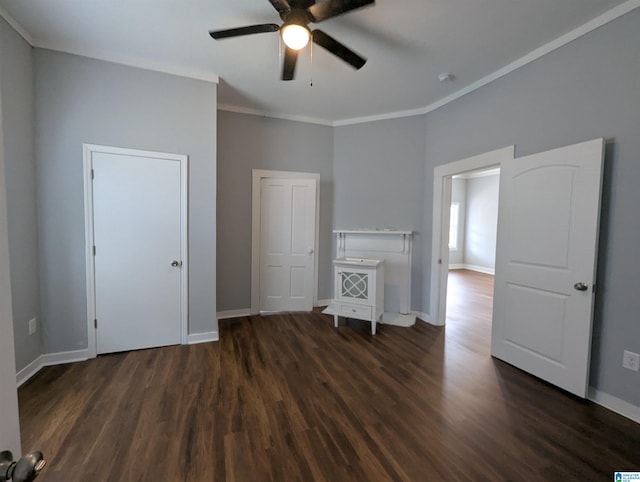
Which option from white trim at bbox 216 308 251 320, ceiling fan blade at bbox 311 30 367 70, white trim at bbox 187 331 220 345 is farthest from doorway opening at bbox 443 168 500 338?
ceiling fan blade at bbox 311 30 367 70

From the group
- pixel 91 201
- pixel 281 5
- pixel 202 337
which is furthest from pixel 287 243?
pixel 281 5

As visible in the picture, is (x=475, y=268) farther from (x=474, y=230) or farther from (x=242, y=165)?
(x=242, y=165)

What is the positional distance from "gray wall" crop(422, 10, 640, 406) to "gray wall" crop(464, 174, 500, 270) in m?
6.18

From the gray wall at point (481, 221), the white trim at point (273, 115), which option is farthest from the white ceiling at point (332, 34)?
the gray wall at point (481, 221)

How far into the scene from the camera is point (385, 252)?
415cm

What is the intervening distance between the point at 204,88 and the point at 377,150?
2449mm

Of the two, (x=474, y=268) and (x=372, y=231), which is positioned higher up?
(x=372, y=231)

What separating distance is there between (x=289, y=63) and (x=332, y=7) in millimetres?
604

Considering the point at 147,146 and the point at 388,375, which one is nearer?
the point at 388,375

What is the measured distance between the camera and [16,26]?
2.28 metres

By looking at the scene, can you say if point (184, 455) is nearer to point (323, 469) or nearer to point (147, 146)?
point (323, 469)

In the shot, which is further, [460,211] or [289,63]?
[460,211]

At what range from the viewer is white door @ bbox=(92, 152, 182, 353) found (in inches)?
108

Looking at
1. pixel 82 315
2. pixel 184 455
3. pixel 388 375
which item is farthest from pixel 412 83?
pixel 82 315
